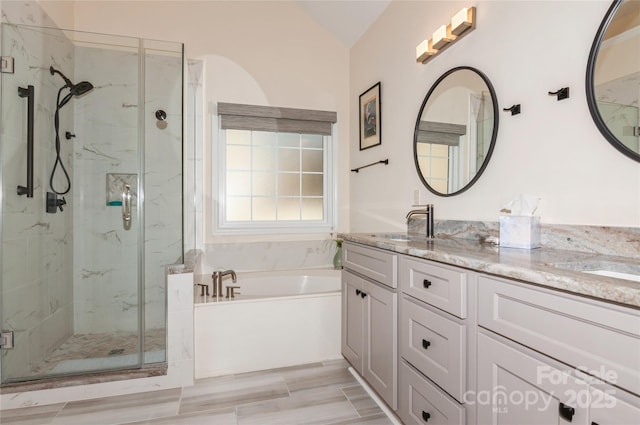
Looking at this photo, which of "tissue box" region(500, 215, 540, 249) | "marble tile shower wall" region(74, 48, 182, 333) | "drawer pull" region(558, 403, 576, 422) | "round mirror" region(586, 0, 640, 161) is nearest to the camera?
"drawer pull" region(558, 403, 576, 422)

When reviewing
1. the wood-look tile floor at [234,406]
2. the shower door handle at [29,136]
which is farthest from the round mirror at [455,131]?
the shower door handle at [29,136]

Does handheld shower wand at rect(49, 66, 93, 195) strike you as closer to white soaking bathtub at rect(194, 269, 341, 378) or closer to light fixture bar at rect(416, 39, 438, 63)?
white soaking bathtub at rect(194, 269, 341, 378)

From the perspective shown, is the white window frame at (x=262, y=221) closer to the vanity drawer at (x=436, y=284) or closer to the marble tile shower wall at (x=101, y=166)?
the marble tile shower wall at (x=101, y=166)

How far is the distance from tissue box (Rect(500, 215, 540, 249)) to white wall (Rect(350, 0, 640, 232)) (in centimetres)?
10

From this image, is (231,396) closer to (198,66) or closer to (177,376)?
(177,376)

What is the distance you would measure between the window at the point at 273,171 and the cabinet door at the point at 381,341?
1686 mm

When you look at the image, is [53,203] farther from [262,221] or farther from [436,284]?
[436,284]

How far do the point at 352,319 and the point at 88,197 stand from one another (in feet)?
7.65

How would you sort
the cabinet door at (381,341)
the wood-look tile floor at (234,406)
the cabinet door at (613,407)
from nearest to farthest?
the cabinet door at (613,407)
the cabinet door at (381,341)
the wood-look tile floor at (234,406)

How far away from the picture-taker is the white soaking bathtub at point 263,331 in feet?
7.27

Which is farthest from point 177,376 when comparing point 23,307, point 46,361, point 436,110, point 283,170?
point 436,110

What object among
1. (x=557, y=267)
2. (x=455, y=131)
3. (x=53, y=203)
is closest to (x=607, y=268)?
(x=557, y=267)

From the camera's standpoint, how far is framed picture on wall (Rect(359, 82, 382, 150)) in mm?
2918

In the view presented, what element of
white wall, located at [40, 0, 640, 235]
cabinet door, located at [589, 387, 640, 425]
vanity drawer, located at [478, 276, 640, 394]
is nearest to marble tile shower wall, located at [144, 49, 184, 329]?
white wall, located at [40, 0, 640, 235]
